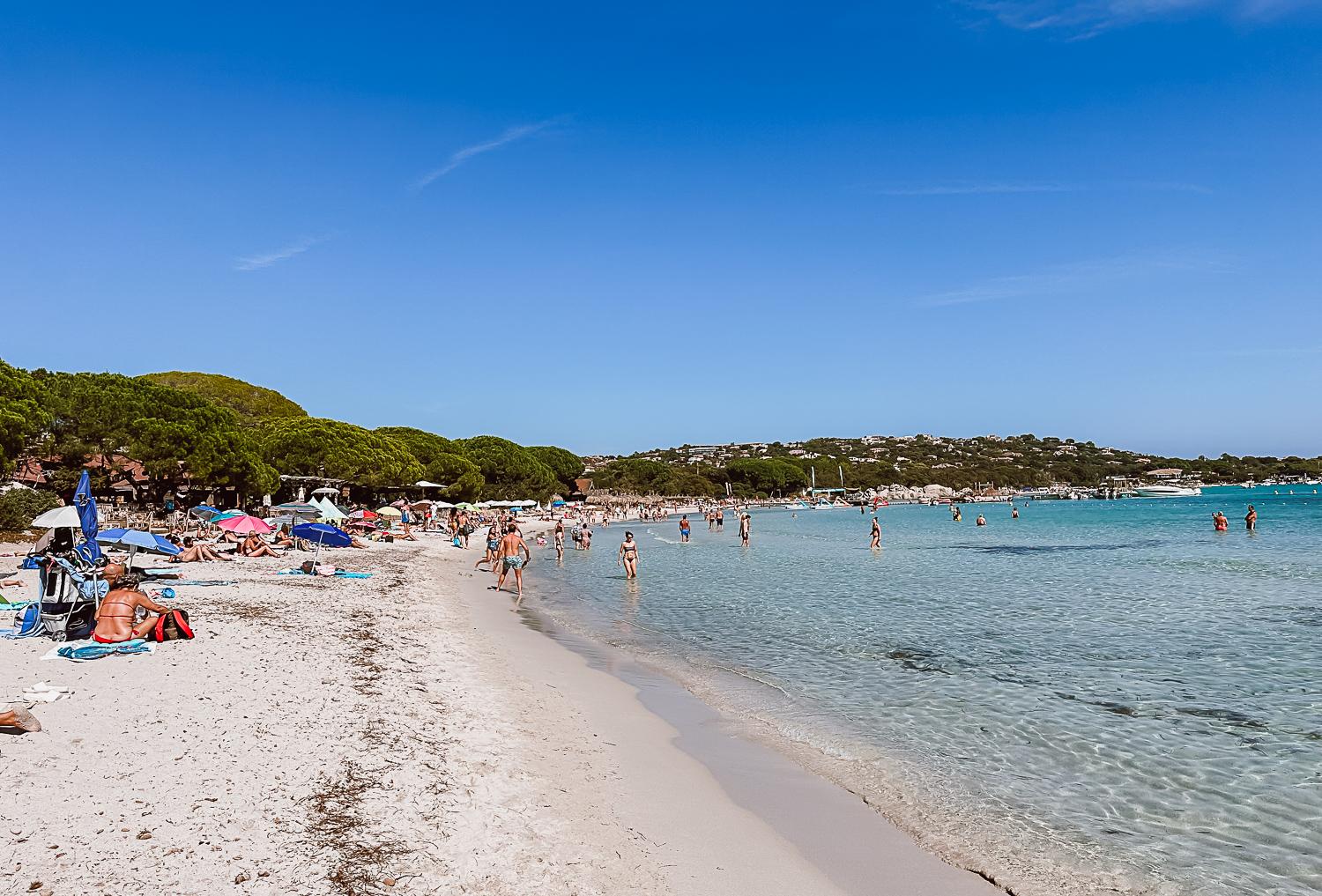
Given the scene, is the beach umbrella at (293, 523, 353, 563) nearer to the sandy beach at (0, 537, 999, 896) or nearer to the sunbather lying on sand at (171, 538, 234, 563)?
the sunbather lying on sand at (171, 538, 234, 563)

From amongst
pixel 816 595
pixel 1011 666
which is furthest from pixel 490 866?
pixel 816 595

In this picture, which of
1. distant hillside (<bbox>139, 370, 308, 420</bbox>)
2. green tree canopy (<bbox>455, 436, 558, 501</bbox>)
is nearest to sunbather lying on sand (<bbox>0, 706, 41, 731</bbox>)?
green tree canopy (<bbox>455, 436, 558, 501</bbox>)

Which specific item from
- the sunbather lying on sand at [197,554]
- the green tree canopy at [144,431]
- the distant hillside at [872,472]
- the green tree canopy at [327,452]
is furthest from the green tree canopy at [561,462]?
the sunbather lying on sand at [197,554]

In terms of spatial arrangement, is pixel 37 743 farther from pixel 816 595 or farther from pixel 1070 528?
pixel 1070 528

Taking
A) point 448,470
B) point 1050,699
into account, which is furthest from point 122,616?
point 448,470

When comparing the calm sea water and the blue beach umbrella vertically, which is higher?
the blue beach umbrella

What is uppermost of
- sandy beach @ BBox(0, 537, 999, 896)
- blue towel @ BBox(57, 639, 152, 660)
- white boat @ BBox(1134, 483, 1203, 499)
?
blue towel @ BBox(57, 639, 152, 660)

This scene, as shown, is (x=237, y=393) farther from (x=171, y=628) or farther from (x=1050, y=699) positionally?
(x=1050, y=699)

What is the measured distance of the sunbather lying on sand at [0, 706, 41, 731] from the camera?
18.0 ft

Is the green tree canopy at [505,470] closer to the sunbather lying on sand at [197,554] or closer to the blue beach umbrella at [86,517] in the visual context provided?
the sunbather lying on sand at [197,554]

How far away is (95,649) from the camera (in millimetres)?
8273

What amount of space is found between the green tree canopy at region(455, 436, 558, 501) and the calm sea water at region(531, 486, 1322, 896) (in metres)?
59.3

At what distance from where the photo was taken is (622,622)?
16.0 m

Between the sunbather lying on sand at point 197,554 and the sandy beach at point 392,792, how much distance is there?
1286 cm
